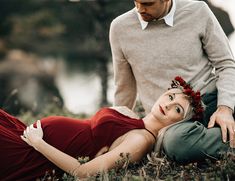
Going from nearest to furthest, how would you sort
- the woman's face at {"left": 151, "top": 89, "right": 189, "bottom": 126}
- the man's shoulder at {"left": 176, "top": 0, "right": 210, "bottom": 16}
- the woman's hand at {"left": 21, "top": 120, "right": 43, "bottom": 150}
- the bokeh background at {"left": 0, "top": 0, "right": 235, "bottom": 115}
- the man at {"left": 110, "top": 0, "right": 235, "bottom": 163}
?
the woman's hand at {"left": 21, "top": 120, "right": 43, "bottom": 150}, the woman's face at {"left": 151, "top": 89, "right": 189, "bottom": 126}, the man at {"left": 110, "top": 0, "right": 235, "bottom": 163}, the man's shoulder at {"left": 176, "top": 0, "right": 210, "bottom": 16}, the bokeh background at {"left": 0, "top": 0, "right": 235, "bottom": 115}

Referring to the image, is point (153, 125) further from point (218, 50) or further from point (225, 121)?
point (218, 50)

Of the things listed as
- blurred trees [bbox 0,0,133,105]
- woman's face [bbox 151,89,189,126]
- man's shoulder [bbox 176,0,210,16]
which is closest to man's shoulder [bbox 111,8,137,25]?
man's shoulder [bbox 176,0,210,16]

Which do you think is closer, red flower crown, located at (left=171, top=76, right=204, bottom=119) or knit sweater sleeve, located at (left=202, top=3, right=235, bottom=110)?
red flower crown, located at (left=171, top=76, right=204, bottom=119)

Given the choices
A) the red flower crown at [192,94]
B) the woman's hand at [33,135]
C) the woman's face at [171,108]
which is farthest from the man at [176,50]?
the woman's hand at [33,135]

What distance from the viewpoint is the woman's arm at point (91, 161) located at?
11.7 feet

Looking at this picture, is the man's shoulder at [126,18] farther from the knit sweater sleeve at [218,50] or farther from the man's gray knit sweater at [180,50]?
the knit sweater sleeve at [218,50]

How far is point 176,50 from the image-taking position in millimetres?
4316

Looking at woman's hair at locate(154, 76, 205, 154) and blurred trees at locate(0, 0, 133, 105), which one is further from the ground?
woman's hair at locate(154, 76, 205, 154)

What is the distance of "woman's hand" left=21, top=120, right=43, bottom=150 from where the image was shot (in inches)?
145

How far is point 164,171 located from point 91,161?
0.53 meters

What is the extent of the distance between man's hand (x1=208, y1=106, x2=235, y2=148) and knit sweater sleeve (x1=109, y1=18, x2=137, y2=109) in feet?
3.40

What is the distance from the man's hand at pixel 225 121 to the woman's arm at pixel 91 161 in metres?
0.59

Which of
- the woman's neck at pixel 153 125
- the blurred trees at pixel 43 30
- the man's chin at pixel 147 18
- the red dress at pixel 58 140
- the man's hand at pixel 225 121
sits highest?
the man's chin at pixel 147 18

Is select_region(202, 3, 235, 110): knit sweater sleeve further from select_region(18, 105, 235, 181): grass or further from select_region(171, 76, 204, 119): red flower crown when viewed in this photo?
select_region(18, 105, 235, 181): grass
